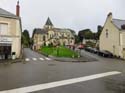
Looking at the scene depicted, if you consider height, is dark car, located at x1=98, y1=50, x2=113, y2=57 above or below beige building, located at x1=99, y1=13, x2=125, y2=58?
below

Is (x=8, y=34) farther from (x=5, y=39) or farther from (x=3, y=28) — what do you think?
(x=3, y=28)

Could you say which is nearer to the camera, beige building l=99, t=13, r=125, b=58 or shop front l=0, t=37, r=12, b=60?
shop front l=0, t=37, r=12, b=60

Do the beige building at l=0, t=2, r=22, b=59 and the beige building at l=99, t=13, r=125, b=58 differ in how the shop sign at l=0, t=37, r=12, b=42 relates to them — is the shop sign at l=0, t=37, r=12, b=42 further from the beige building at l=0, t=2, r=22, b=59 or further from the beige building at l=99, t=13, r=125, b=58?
the beige building at l=99, t=13, r=125, b=58

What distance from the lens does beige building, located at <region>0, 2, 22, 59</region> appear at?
34.1 m

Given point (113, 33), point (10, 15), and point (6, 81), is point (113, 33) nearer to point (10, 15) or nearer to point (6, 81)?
point (10, 15)

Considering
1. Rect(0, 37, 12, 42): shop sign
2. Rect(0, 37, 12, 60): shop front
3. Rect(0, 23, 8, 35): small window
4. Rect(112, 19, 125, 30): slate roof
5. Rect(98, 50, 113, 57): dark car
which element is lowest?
Rect(98, 50, 113, 57): dark car

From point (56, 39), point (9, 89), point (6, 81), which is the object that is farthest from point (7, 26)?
point (56, 39)

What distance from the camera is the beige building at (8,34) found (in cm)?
3412

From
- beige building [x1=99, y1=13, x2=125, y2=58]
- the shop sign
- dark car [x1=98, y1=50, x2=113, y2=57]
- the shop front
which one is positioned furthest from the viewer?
dark car [x1=98, y1=50, x2=113, y2=57]

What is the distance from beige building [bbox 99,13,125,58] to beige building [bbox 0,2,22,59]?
2105 cm

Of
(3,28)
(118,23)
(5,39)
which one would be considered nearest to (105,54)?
(118,23)

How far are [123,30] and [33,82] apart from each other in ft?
113

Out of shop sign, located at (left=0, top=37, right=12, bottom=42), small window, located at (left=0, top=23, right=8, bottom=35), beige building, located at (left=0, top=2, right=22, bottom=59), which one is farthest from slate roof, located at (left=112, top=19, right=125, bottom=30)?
small window, located at (left=0, top=23, right=8, bottom=35)

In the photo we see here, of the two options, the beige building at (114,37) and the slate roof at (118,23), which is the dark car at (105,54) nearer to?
the beige building at (114,37)
